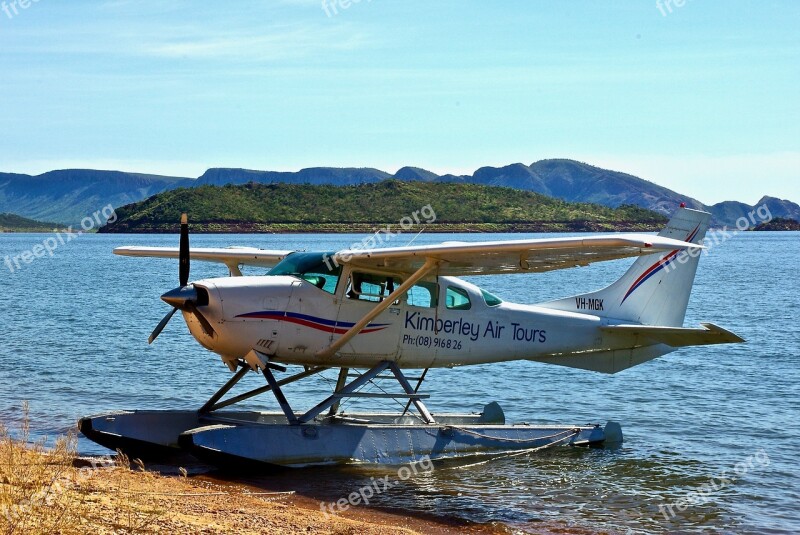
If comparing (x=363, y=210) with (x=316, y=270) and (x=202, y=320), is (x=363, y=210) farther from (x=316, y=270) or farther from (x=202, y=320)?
(x=202, y=320)

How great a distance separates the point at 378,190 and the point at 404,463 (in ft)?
481

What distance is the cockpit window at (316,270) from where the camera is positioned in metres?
11.1

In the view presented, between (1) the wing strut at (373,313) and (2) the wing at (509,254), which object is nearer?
(2) the wing at (509,254)

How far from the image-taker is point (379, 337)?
37.5 ft

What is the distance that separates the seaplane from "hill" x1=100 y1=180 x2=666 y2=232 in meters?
122

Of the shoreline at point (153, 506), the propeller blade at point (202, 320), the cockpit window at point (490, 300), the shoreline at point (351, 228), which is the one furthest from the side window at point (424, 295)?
the shoreline at point (351, 228)

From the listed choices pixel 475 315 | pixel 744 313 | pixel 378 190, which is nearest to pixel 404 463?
pixel 475 315

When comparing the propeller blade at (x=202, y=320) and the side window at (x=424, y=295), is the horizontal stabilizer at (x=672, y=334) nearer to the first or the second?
the side window at (x=424, y=295)

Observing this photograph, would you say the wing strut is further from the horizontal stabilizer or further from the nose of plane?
the horizontal stabilizer

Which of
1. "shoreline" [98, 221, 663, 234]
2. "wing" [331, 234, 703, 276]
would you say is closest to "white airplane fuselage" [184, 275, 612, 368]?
"wing" [331, 234, 703, 276]

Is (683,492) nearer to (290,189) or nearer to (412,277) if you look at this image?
(412,277)

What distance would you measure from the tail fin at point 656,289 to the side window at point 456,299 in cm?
182

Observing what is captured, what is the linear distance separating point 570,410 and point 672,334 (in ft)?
11.1

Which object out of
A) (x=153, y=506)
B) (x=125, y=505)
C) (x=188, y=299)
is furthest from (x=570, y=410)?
(x=125, y=505)
